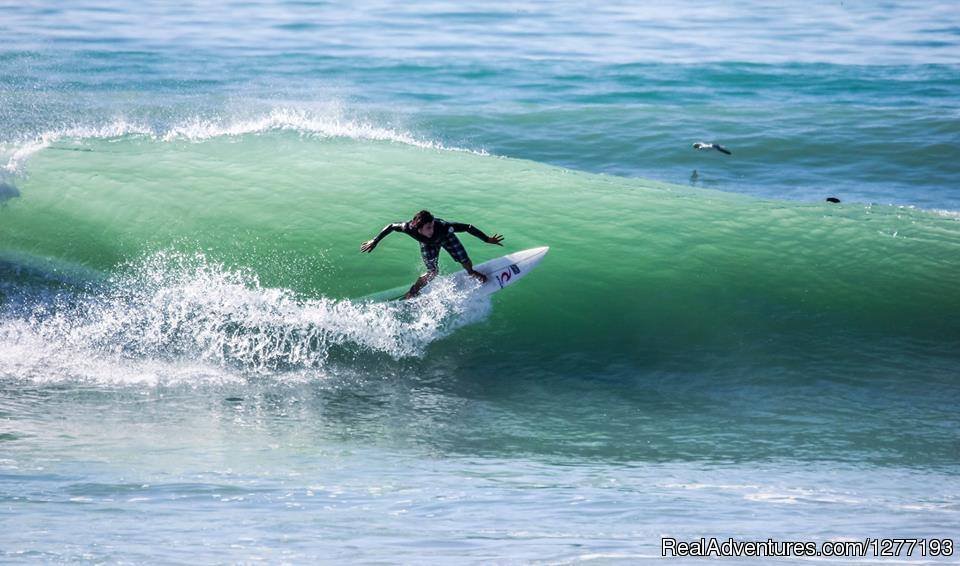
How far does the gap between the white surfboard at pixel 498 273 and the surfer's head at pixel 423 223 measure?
2.12ft

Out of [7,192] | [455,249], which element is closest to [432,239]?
[455,249]

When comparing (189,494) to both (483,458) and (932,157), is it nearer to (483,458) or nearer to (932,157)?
(483,458)

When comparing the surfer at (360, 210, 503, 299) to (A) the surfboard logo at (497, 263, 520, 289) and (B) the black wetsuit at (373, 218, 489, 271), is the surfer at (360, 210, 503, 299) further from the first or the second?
(A) the surfboard logo at (497, 263, 520, 289)

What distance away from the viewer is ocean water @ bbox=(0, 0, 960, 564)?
543 cm

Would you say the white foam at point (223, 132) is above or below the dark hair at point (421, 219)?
above

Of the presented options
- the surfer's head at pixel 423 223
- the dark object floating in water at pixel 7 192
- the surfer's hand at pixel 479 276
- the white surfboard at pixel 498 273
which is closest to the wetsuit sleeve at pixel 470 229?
the surfer's head at pixel 423 223

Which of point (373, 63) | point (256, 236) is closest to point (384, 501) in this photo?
point (256, 236)

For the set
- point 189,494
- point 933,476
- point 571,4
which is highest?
point 571,4

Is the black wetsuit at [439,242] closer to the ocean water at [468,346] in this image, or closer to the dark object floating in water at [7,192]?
the ocean water at [468,346]

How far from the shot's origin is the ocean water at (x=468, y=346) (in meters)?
5.43

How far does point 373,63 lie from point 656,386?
728 inches

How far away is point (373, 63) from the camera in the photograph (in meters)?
25.3

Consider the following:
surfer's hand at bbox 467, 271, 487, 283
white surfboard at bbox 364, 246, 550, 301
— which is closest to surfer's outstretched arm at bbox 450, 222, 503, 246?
surfer's hand at bbox 467, 271, 487, 283

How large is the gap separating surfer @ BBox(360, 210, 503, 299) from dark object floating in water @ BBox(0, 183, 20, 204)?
16.8ft
